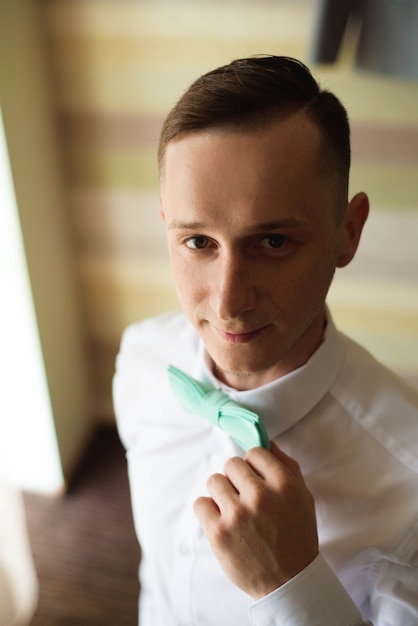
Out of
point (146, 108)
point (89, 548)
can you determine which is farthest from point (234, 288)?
point (89, 548)

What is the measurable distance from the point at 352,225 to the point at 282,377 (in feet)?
0.85

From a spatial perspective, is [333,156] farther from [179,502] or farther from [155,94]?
[155,94]

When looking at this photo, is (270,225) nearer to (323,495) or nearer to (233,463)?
(233,463)

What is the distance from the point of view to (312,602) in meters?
0.73

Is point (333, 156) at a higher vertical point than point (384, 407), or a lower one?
higher

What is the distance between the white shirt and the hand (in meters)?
0.02

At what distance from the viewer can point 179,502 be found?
1.06m

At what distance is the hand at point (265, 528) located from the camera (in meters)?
0.74

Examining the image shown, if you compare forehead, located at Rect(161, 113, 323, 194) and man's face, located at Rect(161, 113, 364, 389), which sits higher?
forehead, located at Rect(161, 113, 323, 194)

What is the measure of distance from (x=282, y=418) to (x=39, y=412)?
1.24m

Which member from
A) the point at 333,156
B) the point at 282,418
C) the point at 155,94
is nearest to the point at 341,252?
the point at 333,156

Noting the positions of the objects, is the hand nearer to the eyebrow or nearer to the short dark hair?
the eyebrow

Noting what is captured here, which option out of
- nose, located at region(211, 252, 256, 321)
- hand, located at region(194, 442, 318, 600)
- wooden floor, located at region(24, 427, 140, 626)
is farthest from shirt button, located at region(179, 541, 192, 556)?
wooden floor, located at region(24, 427, 140, 626)

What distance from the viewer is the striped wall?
1.46m
